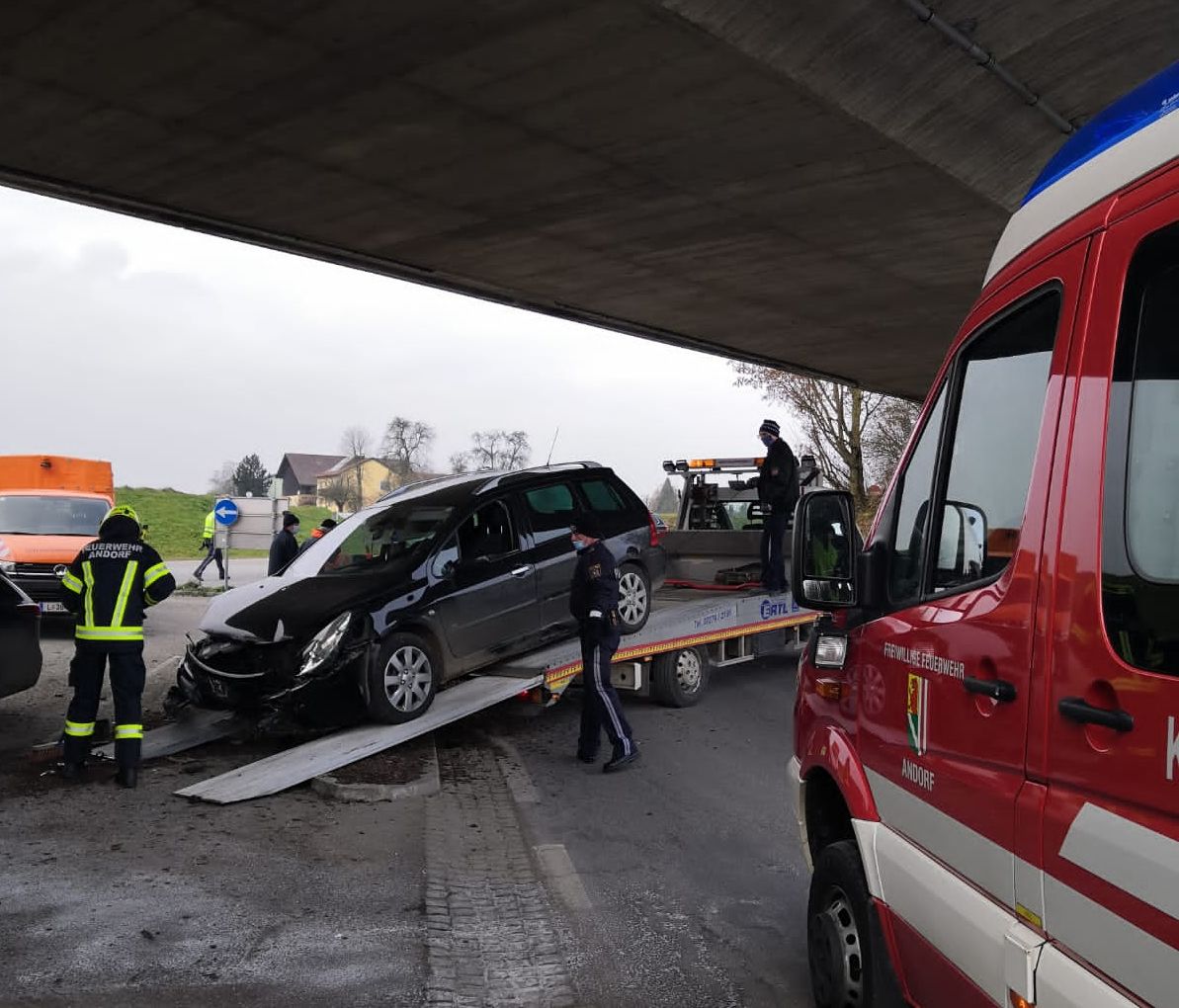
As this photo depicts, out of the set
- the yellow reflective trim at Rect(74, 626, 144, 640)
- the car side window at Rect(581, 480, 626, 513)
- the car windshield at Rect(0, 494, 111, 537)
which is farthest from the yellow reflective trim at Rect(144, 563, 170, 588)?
the car windshield at Rect(0, 494, 111, 537)

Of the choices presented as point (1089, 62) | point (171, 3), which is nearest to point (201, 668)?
point (171, 3)

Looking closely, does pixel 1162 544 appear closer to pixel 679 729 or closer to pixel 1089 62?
pixel 679 729

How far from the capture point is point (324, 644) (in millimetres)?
7812

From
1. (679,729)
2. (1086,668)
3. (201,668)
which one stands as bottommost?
(679,729)

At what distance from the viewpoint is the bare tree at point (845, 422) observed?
3497cm

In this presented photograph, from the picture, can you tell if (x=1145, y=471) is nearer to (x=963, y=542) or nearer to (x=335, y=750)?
(x=963, y=542)

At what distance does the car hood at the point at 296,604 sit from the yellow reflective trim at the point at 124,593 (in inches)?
31.6

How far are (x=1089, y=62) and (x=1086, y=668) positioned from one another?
10.2 m

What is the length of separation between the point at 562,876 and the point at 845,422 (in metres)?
31.6

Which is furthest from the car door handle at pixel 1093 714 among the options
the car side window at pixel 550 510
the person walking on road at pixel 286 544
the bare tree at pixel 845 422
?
the bare tree at pixel 845 422

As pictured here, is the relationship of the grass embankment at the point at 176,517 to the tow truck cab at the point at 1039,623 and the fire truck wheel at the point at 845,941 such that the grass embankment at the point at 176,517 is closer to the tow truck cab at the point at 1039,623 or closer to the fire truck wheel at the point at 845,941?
the fire truck wheel at the point at 845,941

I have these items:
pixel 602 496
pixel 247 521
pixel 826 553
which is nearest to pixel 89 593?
pixel 602 496

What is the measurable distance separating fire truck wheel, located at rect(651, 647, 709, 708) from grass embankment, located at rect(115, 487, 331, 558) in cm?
3025

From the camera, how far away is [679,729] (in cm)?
958
